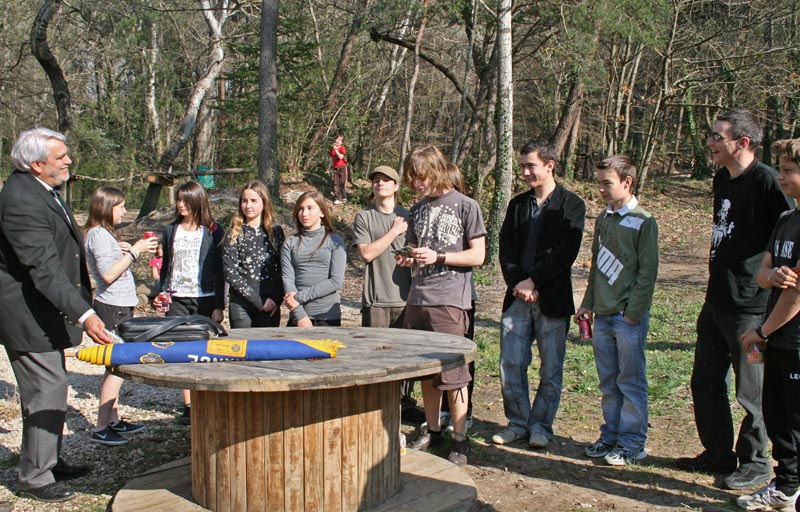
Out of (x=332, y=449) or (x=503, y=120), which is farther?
(x=503, y=120)

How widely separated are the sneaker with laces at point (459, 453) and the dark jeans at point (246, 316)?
166cm

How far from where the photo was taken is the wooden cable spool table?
A: 340 cm

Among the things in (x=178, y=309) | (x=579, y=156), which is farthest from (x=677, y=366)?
(x=579, y=156)

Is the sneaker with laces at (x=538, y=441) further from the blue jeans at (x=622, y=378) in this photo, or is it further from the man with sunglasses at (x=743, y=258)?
the man with sunglasses at (x=743, y=258)

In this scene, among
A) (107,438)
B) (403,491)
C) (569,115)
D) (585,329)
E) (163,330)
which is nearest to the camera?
(163,330)

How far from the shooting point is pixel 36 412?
4.15 metres

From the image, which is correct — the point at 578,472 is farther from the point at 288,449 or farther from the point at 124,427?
the point at 124,427

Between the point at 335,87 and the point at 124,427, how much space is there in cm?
1679

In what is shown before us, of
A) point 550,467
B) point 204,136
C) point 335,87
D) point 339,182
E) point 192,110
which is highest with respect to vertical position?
point 335,87

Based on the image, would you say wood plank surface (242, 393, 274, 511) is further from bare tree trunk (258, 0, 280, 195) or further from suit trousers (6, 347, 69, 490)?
bare tree trunk (258, 0, 280, 195)

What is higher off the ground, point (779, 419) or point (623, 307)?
point (623, 307)

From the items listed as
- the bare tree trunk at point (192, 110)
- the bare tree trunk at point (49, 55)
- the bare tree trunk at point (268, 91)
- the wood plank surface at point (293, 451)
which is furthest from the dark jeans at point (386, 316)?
the bare tree trunk at point (192, 110)

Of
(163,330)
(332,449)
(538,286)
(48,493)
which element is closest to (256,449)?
(332,449)

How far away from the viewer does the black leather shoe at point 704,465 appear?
14.6 ft
